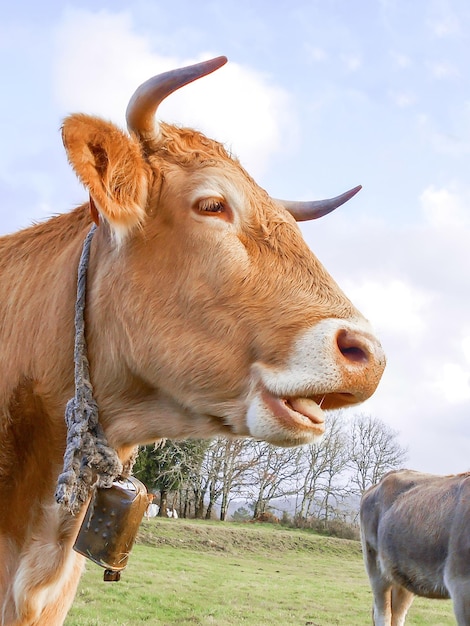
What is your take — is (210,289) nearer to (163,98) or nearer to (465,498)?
(163,98)

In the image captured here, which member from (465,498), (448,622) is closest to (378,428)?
(448,622)

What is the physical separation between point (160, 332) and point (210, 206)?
469mm

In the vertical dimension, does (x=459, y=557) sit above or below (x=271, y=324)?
below

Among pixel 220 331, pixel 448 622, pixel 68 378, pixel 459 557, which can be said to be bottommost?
pixel 448 622

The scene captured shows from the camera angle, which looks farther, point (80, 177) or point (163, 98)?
point (163, 98)

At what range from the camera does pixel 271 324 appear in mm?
2098

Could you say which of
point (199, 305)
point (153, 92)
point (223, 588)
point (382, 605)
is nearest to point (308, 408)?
point (199, 305)

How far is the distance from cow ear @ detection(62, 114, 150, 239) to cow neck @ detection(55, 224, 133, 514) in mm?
353

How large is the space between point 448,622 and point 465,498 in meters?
7.06

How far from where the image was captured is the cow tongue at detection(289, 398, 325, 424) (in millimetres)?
2021

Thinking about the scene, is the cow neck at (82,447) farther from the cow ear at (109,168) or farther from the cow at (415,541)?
the cow at (415,541)

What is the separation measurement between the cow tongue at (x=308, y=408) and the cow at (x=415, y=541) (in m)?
7.59

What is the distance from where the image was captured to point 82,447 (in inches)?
87.2

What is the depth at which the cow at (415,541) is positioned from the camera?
9.09 meters
